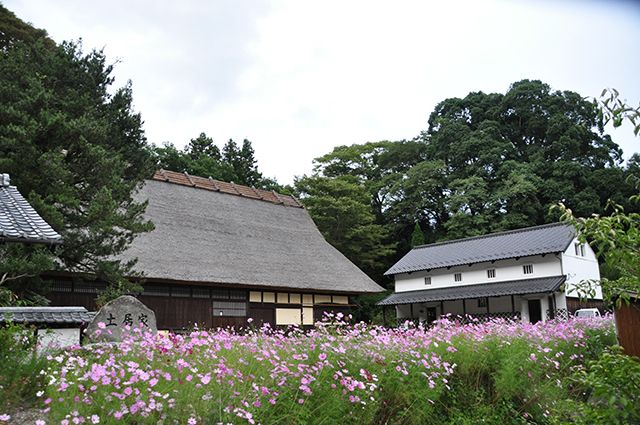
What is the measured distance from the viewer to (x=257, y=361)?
4801 mm

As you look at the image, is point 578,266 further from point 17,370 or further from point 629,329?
point 17,370

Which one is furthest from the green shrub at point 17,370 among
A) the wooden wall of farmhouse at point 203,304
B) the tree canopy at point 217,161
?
the tree canopy at point 217,161

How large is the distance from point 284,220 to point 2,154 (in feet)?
52.4

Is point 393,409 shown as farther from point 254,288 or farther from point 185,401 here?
point 254,288

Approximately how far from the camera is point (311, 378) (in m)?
4.53

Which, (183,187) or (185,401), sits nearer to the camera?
(185,401)

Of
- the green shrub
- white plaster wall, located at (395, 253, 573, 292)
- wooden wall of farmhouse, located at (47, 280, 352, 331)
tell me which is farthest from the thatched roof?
the green shrub

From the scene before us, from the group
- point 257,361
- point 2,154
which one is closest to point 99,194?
point 2,154

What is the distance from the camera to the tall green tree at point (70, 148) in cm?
1163

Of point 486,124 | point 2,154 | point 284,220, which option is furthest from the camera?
point 486,124

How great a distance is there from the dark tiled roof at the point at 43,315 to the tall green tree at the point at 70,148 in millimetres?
5379

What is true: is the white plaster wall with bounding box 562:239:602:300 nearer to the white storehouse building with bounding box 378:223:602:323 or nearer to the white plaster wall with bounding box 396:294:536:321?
the white storehouse building with bounding box 378:223:602:323

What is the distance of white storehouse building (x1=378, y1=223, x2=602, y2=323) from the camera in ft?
81.4

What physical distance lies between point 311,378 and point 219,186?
22309 mm
